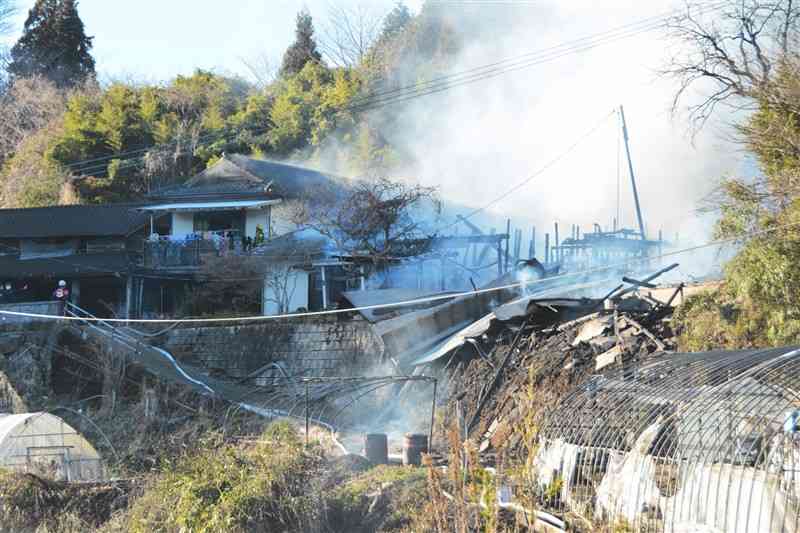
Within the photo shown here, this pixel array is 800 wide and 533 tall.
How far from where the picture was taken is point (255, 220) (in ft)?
106

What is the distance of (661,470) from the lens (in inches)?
371

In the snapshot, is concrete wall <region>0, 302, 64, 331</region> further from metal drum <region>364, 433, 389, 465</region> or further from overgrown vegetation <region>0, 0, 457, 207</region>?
metal drum <region>364, 433, 389, 465</region>

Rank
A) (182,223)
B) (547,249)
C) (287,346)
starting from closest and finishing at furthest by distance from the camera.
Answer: (287,346) < (547,249) < (182,223)

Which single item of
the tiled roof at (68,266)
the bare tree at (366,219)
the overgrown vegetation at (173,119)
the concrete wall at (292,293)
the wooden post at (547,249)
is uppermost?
the overgrown vegetation at (173,119)

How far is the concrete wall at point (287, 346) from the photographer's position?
2444cm

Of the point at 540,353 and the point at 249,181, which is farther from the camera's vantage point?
the point at 249,181

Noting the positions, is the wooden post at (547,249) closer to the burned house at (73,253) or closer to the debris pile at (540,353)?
the debris pile at (540,353)

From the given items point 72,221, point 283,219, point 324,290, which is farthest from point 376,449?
point 72,221

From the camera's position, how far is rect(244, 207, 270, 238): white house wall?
32.2m

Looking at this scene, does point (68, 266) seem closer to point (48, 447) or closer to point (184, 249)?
point (184, 249)

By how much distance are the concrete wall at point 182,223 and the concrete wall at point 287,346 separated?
637cm

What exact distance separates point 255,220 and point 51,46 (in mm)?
25602

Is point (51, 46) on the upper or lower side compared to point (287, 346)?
upper

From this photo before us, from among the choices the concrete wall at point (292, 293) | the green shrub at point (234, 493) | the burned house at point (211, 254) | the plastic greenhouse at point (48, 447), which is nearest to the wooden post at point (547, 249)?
the burned house at point (211, 254)
